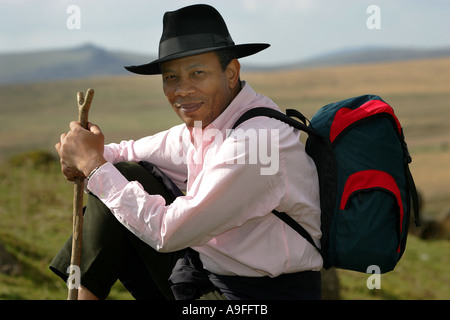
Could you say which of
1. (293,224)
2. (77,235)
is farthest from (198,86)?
(77,235)

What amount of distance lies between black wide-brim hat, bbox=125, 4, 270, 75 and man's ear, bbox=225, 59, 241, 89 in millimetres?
54

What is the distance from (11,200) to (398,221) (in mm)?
7344

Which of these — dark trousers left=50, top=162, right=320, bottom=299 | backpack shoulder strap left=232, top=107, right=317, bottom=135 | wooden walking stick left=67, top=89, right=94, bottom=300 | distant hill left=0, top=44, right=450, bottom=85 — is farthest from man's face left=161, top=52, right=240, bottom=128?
distant hill left=0, top=44, right=450, bottom=85

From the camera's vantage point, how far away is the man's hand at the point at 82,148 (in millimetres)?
2990

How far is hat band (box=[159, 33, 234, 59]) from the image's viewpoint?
319cm

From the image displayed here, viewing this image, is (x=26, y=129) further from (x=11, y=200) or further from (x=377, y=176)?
(x=377, y=176)

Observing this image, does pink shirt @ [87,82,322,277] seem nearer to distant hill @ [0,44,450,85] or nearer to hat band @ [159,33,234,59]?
hat band @ [159,33,234,59]

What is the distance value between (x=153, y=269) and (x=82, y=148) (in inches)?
34.2

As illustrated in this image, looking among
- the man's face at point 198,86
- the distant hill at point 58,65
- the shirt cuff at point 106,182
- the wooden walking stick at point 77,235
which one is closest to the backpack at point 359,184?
the man's face at point 198,86

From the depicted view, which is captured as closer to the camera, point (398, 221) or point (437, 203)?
point (398, 221)

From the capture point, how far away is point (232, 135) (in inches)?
115

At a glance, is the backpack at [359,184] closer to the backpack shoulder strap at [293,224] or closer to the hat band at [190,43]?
the backpack shoulder strap at [293,224]

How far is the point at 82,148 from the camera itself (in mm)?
3029

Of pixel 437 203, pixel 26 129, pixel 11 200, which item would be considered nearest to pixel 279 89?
pixel 26 129
